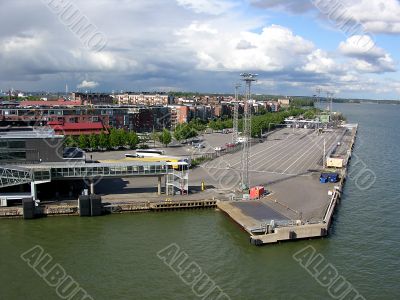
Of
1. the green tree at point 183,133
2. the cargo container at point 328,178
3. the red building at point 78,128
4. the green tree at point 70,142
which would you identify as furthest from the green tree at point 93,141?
the cargo container at point 328,178

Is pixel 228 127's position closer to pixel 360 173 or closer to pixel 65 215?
pixel 360 173

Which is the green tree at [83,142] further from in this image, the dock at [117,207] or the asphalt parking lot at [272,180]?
the dock at [117,207]

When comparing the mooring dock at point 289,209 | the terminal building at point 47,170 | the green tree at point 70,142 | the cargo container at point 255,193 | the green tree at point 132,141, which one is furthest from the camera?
the green tree at point 132,141

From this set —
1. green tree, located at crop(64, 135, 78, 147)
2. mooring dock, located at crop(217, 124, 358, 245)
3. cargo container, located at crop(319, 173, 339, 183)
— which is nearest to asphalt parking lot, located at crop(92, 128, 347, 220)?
mooring dock, located at crop(217, 124, 358, 245)

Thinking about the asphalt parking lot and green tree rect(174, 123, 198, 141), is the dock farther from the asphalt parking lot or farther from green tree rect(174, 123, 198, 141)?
green tree rect(174, 123, 198, 141)

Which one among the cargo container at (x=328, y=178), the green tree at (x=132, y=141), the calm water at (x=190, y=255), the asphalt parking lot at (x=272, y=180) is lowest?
the calm water at (x=190, y=255)

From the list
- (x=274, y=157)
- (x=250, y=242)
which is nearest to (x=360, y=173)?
(x=274, y=157)

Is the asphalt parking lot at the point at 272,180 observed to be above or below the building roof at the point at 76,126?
below

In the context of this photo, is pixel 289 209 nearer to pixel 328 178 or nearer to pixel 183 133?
pixel 328 178
